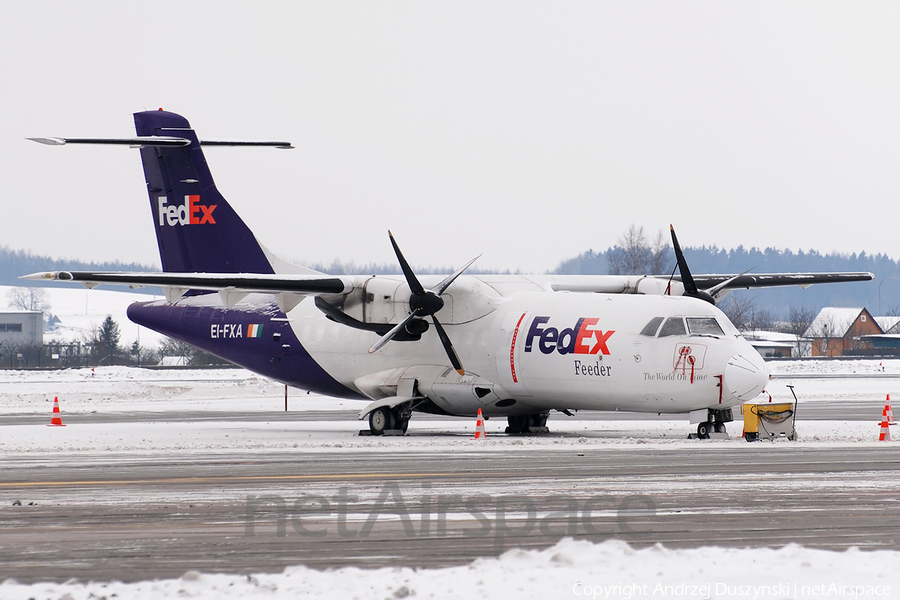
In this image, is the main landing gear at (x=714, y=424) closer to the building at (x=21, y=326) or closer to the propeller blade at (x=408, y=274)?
the propeller blade at (x=408, y=274)

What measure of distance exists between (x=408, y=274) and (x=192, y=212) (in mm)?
7635

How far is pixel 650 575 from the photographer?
7090 mm

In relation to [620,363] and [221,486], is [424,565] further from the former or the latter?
[620,363]

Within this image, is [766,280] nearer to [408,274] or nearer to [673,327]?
[673,327]

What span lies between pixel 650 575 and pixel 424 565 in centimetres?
157

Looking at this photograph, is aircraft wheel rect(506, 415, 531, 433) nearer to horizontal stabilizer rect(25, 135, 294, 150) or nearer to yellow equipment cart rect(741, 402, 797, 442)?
yellow equipment cart rect(741, 402, 797, 442)

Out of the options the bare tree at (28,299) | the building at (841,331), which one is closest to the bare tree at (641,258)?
the building at (841,331)

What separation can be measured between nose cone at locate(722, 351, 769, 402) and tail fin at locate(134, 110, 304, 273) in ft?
37.4

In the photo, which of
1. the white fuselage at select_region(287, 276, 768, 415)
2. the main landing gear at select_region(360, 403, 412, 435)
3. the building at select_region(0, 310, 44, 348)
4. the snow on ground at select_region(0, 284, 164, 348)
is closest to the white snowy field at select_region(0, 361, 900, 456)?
the main landing gear at select_region(360, 403, 412, 435)

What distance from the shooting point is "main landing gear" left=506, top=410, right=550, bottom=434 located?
21.8 metres

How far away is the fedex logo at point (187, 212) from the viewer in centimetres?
2517

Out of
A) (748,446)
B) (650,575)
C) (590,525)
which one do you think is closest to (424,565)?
(650,575)

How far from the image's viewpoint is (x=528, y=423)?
21.9 metres

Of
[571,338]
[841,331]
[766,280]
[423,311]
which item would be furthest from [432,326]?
[841,331]
